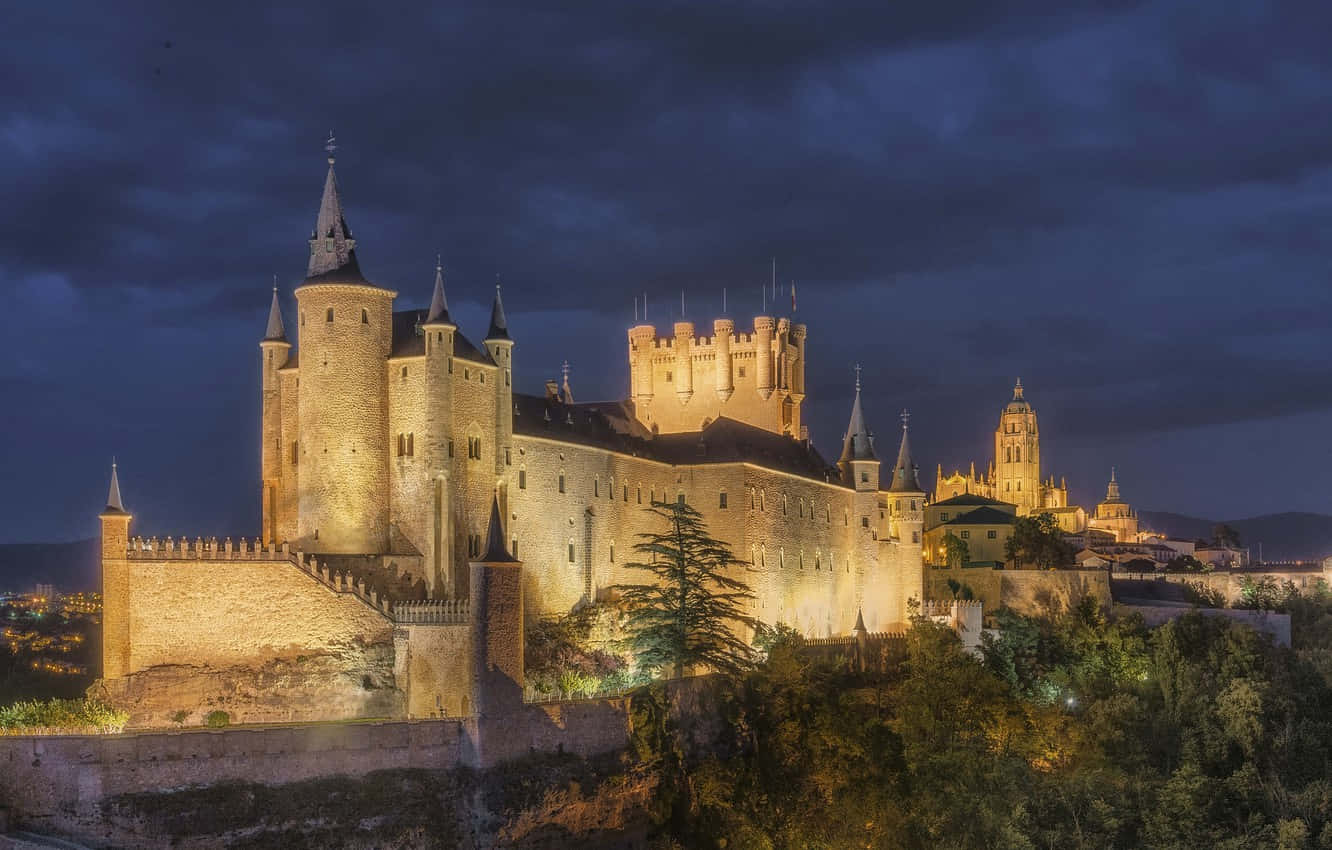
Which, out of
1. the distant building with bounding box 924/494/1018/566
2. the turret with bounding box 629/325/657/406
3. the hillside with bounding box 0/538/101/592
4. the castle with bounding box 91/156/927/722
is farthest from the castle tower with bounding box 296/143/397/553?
the hillside with bounding box 0/538/101/592

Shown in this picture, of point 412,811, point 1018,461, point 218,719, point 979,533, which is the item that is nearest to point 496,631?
point 412,811

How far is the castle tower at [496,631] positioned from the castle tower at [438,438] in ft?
21.9

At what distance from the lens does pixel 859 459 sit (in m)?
87.6

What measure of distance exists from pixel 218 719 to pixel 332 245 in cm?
1832

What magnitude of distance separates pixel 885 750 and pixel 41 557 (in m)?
146

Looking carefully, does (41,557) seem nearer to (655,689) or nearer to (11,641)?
(11,641)

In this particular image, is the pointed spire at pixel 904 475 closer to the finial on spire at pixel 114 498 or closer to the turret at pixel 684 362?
the turret at pixel 684 362

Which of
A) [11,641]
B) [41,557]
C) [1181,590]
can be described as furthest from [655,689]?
[41,557]

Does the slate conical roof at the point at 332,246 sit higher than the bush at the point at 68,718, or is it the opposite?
the slate conical roof at the point at 332,246

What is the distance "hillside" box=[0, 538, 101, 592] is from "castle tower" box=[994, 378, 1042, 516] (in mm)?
96950

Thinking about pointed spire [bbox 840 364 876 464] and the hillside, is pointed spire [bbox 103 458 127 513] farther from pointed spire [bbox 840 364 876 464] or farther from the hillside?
the hillside

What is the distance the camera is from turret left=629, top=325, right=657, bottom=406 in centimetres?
9112

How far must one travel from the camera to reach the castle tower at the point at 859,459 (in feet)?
286

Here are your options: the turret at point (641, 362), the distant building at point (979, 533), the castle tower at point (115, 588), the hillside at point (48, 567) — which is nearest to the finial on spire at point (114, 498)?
the castle tower at point (115, 588)
